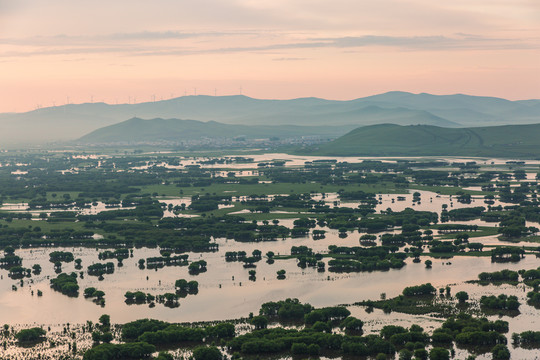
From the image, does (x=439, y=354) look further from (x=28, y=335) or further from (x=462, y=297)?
(x=28, y=335)

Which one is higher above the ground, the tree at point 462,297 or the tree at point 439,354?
the tree at point 462,297

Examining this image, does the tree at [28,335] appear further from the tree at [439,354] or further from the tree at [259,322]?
the tree at [439,354]

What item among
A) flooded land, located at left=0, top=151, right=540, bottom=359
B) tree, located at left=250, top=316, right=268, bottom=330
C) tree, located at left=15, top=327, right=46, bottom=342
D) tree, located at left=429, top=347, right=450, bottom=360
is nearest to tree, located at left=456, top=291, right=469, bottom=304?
flooded land, located at left=0, top=151, right=540, bottom=359

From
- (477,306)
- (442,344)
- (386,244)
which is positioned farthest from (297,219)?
(442,344)

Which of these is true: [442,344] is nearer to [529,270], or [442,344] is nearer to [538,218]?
[529,270]

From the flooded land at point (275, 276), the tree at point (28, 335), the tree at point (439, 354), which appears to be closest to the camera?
the tree at point (439, 354)

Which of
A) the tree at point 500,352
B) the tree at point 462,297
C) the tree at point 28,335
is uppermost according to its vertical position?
the tree at point 462,297

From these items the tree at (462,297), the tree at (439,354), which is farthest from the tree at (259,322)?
the tree at (462,297)

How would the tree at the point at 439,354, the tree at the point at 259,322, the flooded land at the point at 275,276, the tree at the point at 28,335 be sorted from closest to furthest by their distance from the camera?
the tree at the point at 439,354 < the flooded land at the point at 275,276 < the tree at the point at 28,335 < the tree at the point at 259,322

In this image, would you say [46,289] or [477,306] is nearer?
[477,306]

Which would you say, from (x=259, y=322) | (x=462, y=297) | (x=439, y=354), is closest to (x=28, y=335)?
(x=259, y=322)
